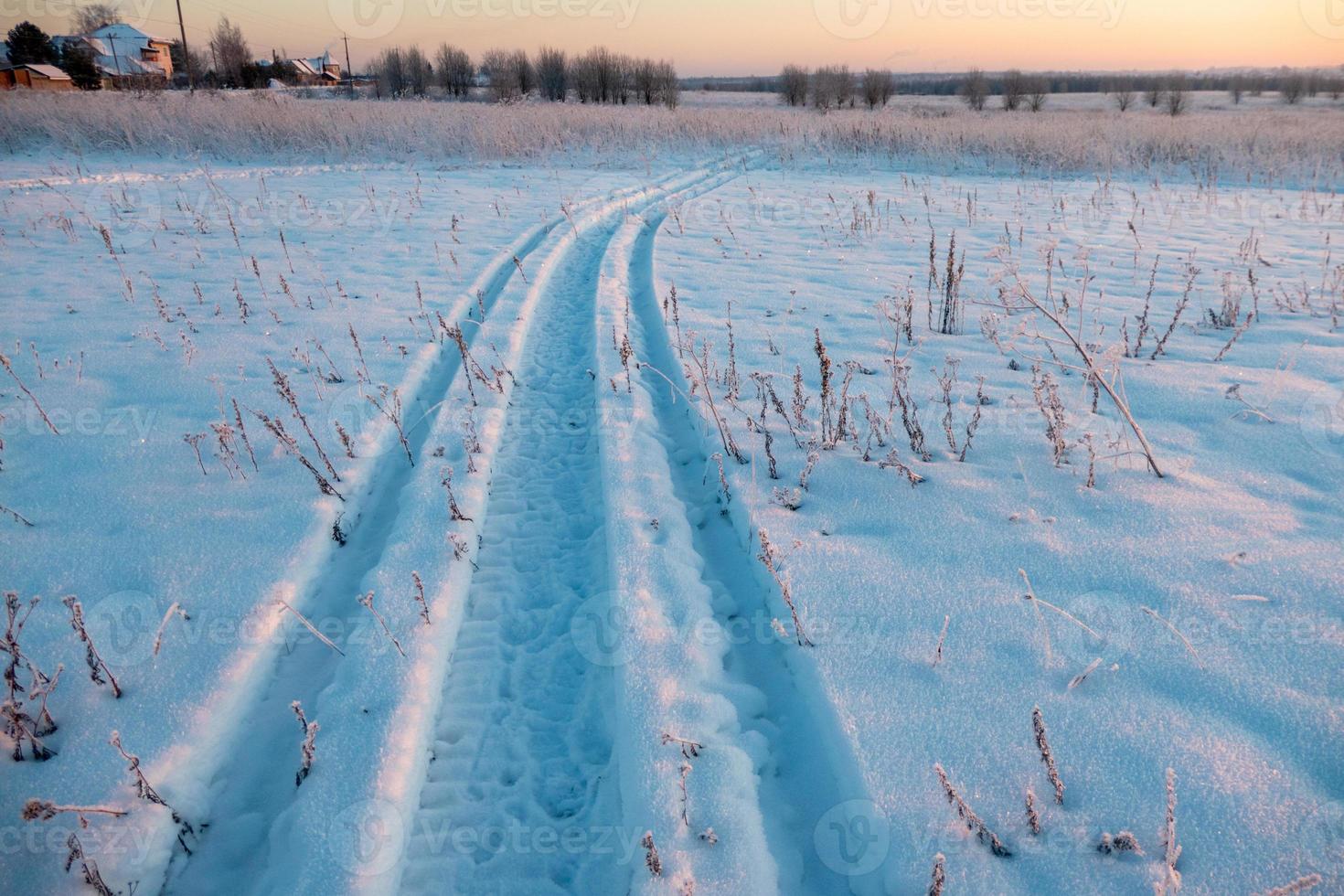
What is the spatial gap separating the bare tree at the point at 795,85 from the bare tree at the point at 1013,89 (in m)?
12.5

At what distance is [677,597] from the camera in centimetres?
272

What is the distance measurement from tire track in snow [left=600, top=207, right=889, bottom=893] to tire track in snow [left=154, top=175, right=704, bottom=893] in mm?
1140

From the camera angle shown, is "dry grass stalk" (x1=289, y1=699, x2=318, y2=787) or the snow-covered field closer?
the snow-covered field

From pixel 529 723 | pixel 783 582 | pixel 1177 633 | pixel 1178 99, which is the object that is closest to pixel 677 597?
pixel 783 582

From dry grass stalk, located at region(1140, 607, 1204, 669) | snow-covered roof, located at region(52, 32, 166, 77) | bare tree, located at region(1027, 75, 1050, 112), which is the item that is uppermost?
snow-covered roof, located at region(52, 32, 166, 77)

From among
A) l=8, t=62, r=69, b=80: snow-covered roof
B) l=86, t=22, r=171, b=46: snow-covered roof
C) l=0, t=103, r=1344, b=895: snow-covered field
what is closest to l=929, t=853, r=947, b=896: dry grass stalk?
l=0, t=103, r=1344, b=895: snow-covered field

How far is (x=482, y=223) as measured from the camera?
32.4ft

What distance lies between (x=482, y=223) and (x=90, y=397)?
6.36 m

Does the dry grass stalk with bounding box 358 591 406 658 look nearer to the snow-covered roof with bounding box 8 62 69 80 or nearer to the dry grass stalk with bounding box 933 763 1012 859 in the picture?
Answer: the dry grass stalk with bounding box 933 763 1012 859

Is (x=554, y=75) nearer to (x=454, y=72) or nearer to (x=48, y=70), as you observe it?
(x=454, y=72)

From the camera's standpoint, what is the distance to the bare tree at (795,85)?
4384 cm

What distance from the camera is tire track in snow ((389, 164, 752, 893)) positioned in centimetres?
189

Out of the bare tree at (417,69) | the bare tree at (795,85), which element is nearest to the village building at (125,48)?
the bare tree at (417,69)

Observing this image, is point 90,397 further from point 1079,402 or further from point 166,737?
point 1079,402
